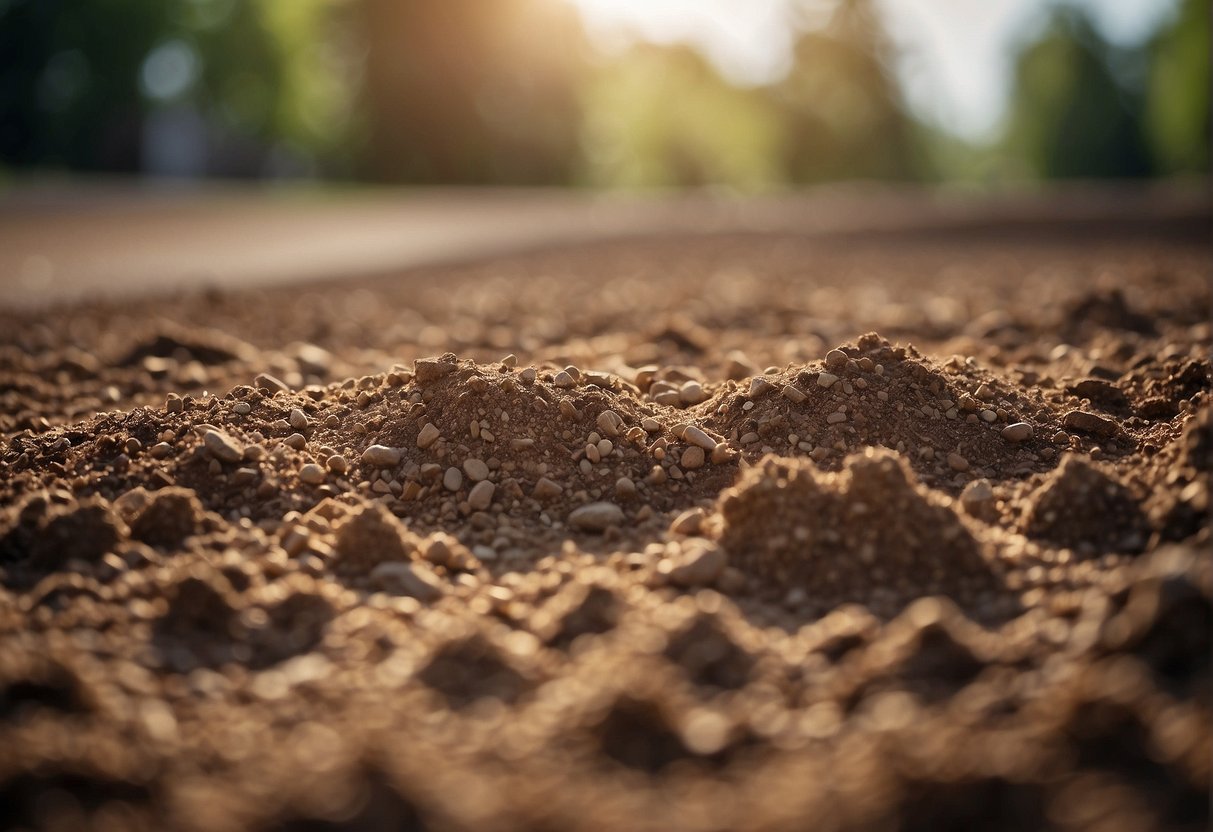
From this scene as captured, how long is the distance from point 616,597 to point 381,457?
3.36 ft

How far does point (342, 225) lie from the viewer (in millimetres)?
12297

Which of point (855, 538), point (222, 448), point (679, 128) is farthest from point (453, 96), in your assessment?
point (855, 538)

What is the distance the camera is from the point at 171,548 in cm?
238

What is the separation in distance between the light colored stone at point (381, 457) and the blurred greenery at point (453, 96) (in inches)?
1064

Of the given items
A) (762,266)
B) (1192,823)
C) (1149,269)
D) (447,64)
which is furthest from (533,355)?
(447,64)

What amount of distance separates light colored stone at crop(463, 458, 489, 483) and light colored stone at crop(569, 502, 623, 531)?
0.99ft

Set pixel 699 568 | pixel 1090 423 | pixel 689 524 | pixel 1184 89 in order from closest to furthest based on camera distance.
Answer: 1. pixel 699 568
2. pixel 689 524
3. pixel 1090 423
4. pixel 1184 89

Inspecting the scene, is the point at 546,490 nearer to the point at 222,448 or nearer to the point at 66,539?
the point at 222,448

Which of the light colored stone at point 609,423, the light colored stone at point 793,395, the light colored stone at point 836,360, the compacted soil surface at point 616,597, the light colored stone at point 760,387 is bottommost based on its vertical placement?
the compacted soil surface at point 616,597

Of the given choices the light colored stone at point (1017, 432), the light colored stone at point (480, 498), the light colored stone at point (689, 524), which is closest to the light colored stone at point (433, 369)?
the light colored stone at point (480, 498)

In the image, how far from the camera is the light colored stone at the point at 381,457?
2836 mm

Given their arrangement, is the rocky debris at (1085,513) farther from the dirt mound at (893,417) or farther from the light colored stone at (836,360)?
the light colored stone at (836,360)

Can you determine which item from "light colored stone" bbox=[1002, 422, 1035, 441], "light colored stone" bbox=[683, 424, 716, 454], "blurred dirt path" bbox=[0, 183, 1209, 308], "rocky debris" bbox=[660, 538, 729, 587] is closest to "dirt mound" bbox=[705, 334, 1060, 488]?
"light colored stone" bbox=[1002, 422, 1035, 441]

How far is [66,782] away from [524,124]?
101 ft
